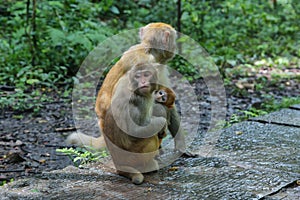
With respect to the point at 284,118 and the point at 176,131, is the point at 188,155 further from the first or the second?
the point at 284,118

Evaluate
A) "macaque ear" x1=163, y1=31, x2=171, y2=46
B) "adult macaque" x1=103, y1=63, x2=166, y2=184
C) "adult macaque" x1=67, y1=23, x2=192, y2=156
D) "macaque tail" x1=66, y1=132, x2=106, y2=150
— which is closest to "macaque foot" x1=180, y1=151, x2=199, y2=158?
"adult macaque" x1=67, y1=23, x2=192, y2=156

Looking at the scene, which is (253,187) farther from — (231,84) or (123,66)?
(231,84)

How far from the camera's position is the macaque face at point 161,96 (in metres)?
3.99

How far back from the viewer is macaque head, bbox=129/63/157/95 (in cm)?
354

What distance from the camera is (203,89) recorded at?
324 inches

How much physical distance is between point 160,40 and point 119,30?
20.1ft

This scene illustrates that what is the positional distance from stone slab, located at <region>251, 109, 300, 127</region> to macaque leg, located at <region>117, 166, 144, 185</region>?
2120 mm

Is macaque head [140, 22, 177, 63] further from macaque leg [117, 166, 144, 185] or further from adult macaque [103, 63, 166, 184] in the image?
macaque leg [117, 166, 144, 185]

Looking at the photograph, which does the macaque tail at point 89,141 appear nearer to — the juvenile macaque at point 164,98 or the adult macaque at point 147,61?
the adult macaque at point 147,61

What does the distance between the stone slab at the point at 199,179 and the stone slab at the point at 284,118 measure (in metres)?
0.72

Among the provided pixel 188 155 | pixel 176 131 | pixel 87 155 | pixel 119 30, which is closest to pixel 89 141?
pixel 87 155

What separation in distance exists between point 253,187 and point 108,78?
1.60 m

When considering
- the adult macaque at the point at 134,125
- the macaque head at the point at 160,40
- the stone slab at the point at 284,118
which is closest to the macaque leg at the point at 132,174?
the adult macaque at the point at 134,125

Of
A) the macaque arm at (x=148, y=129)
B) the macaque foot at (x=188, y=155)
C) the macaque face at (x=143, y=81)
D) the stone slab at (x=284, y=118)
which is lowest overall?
the stone slab at (x=284, y=118)
